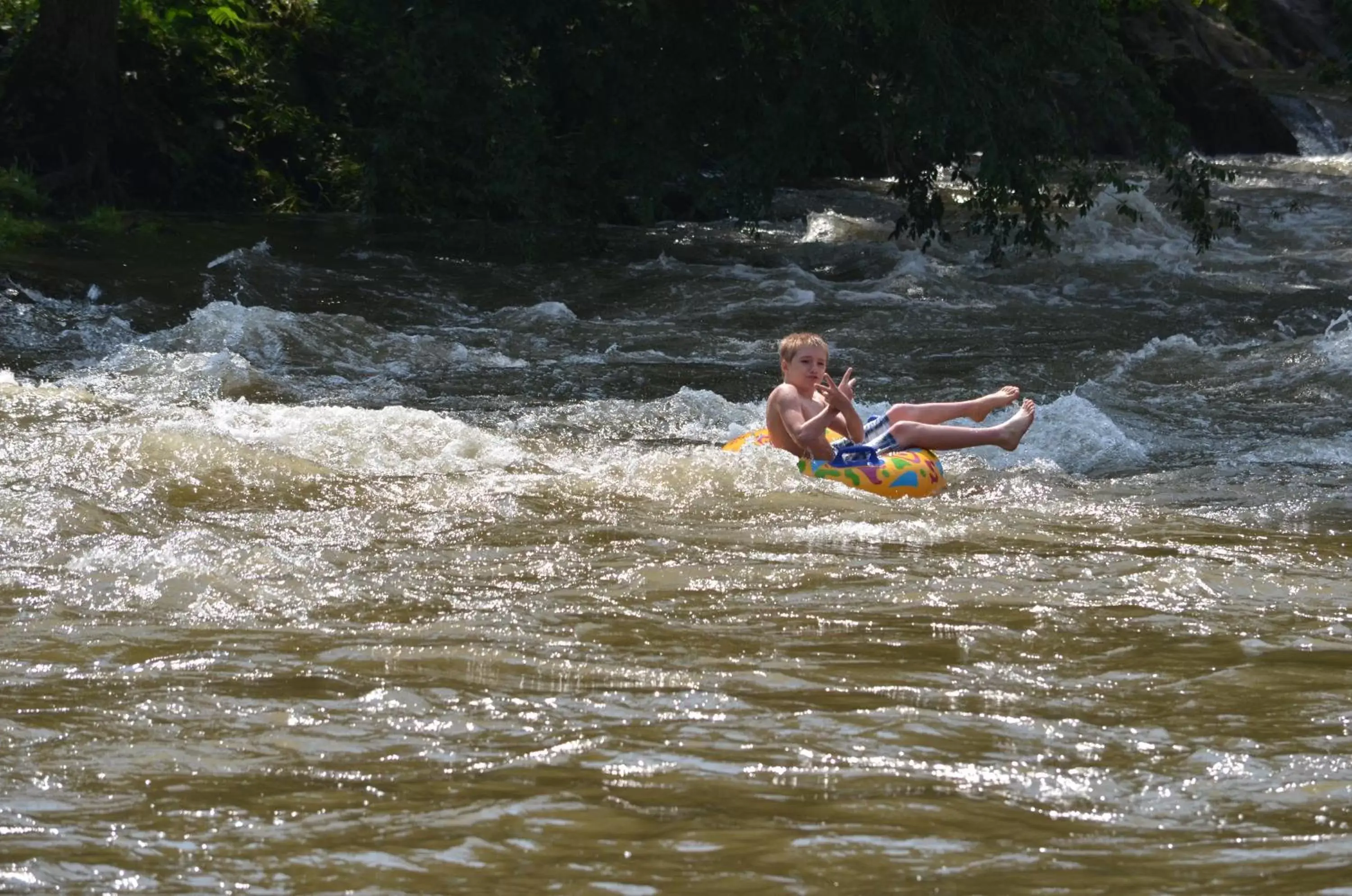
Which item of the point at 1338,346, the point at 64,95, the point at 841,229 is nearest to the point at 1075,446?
the point at 1338,346

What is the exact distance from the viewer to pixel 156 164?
18094 mm

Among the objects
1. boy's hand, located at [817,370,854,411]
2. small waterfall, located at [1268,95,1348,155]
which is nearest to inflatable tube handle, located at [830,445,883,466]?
boy's hand, located at [817,370,854,411]

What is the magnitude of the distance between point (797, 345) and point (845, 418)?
608 mm

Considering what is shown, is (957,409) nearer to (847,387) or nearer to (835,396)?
(847,387)

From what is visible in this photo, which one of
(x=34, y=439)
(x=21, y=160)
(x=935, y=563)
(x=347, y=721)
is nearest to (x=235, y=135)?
(x=21, y=160)

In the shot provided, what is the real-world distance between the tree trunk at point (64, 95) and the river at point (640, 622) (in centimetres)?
445

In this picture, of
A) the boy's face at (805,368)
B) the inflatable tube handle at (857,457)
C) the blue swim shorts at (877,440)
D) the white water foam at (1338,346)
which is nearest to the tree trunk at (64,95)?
the boy's face at (805,368)

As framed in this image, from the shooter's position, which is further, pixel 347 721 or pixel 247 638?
pixel 247 638

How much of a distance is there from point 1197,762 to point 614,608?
2.12m

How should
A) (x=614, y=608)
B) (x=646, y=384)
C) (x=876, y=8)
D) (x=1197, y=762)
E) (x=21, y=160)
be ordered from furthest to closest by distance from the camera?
(x=21, y=160)
(x=876, y=8)
(x=646, y=384)
(x=614, y=608)
(x=1197, y=762)

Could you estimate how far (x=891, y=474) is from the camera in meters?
8.33

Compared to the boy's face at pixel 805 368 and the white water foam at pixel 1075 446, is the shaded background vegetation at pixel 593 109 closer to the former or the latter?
the white water foam at pixel 1075 446

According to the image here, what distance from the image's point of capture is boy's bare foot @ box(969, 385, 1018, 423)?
9219 mm

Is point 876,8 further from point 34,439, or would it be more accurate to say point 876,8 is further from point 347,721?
point 347,721
